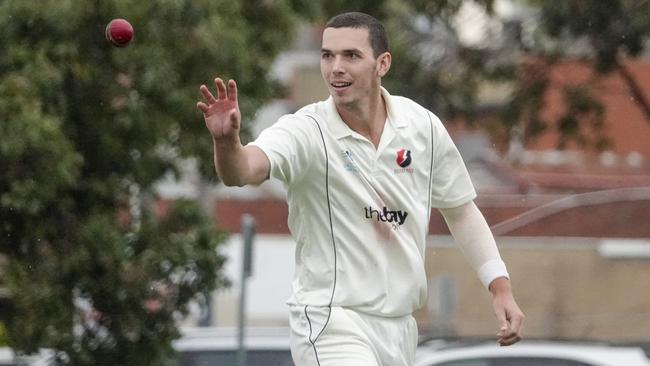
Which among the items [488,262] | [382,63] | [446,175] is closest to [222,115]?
[382,63]

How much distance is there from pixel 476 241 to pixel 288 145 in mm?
1088

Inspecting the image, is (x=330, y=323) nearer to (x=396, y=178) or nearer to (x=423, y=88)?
(x=396, y=178)

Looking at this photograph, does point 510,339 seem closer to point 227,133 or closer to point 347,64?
point 347,64

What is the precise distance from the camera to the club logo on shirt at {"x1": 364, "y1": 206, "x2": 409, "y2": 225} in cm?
750

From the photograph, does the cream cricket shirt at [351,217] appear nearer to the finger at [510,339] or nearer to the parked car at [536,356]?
the finger at [510,339]

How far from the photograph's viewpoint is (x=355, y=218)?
750cm

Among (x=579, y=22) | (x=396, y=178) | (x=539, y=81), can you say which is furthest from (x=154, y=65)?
(x=539, y=81)

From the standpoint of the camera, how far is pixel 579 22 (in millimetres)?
21453

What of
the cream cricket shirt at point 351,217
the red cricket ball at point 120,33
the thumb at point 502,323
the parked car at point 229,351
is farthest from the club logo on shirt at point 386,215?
the parked car at point 229,351

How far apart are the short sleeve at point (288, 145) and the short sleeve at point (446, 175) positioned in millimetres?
652

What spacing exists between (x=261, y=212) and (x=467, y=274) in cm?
580

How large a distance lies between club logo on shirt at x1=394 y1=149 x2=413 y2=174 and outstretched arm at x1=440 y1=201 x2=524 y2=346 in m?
0.44

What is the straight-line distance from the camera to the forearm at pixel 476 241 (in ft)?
25.8

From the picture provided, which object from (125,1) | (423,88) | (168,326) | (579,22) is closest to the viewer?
(125,1)
